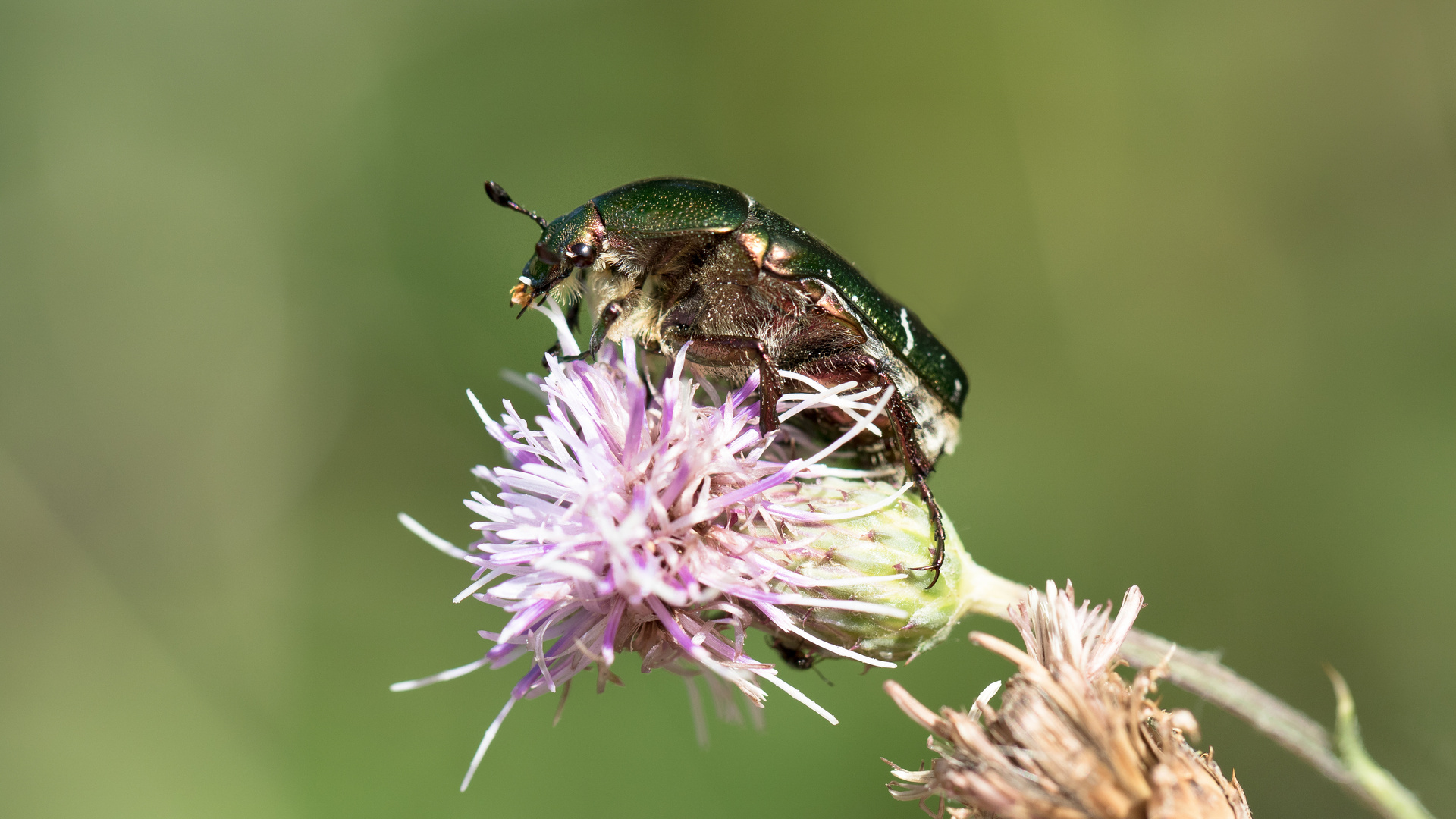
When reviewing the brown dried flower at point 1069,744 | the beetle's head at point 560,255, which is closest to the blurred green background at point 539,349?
the brown dried flower at point 1069,744

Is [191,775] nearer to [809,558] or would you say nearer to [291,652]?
[291,652]

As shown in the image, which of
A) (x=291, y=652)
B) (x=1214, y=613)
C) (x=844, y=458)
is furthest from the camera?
(x=291, y=652)

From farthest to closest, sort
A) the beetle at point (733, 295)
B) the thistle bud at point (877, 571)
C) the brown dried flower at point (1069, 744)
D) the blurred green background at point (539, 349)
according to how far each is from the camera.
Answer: the blurred green background at point (539, 349)
the beetle at point (733, 295)
the thistle bud at point (877, 571)
the brown dried flower at point (1069, 744)

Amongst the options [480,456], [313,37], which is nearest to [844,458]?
[480,456]

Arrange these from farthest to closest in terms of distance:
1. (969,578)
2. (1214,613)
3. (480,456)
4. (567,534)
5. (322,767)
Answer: (480,456) < (1214,613) < (322,767) < (969,578) < (567,534)

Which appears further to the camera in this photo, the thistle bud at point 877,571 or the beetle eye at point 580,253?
the beetle eye at point 580,253

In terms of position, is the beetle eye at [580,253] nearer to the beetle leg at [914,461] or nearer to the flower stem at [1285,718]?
the beetle leg at [914,461]

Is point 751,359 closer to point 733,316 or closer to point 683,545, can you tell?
point 733,316
